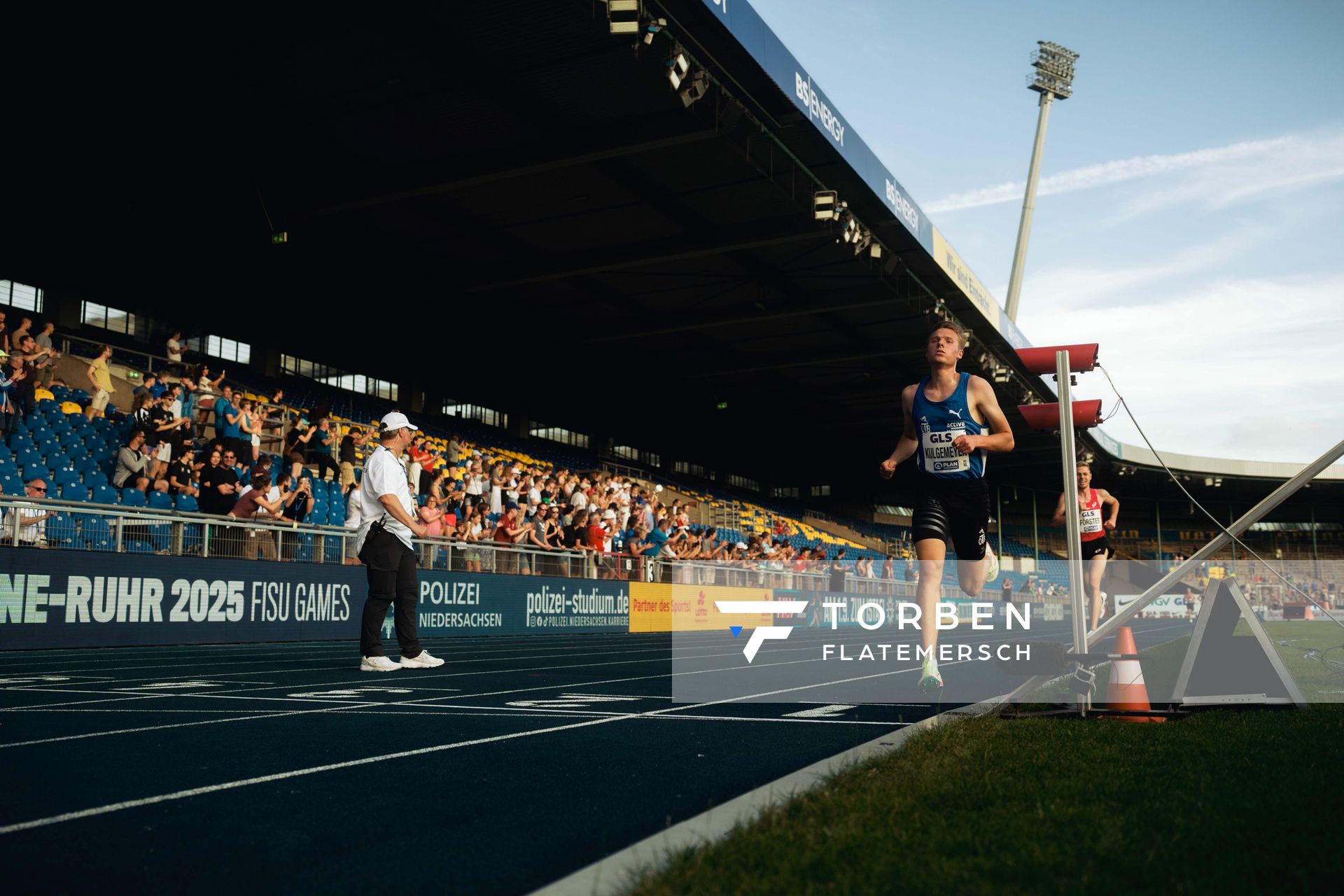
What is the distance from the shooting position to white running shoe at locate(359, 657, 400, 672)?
8.59 m

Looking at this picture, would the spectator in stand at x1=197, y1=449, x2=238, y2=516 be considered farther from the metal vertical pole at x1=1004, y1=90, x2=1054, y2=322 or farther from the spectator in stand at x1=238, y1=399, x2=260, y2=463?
the metal vertical pole at x1=1004, y1=90, x2=1054, y2=322

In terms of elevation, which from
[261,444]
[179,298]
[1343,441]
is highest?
[179,298]

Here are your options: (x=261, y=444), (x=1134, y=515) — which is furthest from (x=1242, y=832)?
(x=1134, y=515)

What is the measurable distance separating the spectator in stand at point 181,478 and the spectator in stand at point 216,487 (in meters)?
0.49

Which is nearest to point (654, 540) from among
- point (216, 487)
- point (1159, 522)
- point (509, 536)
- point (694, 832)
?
point (509, 536)

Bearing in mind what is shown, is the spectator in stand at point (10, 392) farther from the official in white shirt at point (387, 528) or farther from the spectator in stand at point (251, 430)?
the official in white shirt at point (387, 528)

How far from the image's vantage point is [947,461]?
6137 mm

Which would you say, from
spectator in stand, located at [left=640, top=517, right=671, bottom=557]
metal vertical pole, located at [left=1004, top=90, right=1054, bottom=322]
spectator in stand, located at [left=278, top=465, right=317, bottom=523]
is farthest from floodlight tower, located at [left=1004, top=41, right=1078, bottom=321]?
spectator in stand, located at [left=278, top=465, right=317, bottom=523]

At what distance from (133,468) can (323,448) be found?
390 centimetres

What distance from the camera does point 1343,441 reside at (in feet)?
15.9

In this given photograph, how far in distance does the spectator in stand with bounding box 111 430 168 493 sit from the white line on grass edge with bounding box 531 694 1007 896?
38.9ft

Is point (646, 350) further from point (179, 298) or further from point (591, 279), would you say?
point (179, 298)

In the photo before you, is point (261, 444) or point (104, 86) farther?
point (261, 444)

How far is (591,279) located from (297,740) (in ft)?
64.5
